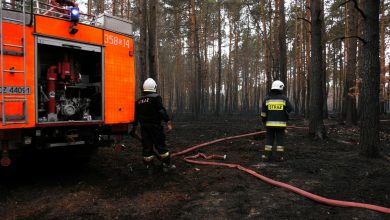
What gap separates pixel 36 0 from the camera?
4625 mm

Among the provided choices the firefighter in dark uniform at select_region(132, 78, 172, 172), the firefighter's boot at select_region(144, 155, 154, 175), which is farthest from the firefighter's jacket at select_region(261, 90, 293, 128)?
the firefighter's boot at select_region(144, 155, 154, 175)

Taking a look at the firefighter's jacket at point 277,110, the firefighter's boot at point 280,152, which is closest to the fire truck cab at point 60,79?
the firefighter's jacket at point 277,110

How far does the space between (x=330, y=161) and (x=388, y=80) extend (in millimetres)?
18083

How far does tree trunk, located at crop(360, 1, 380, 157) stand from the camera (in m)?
6.20

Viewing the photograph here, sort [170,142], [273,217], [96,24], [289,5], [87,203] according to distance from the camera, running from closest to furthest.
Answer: [273,217], [87,203], [96,24], [170,142], [289,5]

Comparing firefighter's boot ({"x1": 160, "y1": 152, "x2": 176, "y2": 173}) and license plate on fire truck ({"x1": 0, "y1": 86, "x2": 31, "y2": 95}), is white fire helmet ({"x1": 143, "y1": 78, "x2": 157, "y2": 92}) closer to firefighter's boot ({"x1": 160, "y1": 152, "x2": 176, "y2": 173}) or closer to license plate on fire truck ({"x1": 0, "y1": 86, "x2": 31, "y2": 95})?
firefighter's boot ({"x1": 160, "y1": 152, "x2": 176, "y2": 173})

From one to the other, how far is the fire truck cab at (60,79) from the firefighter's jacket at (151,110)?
1.06 feet

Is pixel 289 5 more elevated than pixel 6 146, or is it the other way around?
pixel 289 5

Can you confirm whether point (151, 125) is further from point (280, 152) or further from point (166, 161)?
point (280, 152)

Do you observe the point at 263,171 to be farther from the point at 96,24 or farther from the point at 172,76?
the point at 172,76

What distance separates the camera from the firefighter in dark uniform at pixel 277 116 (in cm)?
620

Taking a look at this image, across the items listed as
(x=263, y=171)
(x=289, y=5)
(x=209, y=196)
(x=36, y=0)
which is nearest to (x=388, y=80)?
(x=289, y=5)

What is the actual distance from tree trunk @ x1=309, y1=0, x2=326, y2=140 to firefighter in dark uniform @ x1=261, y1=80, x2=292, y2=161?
3.21m

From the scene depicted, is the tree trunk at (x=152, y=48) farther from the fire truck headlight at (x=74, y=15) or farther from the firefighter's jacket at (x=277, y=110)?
the fire truck headlight at (x=74, y=15)
